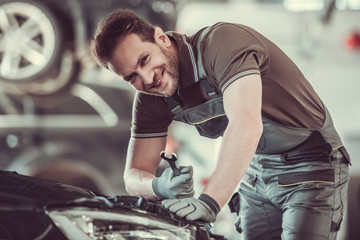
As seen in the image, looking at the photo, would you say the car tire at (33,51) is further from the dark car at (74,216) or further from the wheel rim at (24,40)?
the dark car at (74,216)

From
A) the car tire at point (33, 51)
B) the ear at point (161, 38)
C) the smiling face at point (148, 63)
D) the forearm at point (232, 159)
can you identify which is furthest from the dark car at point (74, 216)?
the car tire at point (33, 51)

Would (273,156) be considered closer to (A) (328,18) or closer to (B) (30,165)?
(B) (30,165)

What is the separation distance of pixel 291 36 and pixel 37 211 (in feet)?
19.8

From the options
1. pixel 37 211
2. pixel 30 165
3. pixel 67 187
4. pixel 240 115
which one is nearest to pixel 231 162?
pixel 240 115

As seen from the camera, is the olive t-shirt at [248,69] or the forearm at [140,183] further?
the forearm at [140,183]

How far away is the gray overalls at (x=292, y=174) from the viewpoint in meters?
2.02

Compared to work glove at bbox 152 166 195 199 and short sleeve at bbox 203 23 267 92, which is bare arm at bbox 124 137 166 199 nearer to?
work glove at bbox 152 166 195 199

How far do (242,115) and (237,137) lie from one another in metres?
0.07

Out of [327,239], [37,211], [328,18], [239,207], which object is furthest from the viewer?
[328,18]

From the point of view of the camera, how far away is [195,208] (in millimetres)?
1620

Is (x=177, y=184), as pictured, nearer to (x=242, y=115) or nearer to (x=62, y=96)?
(x=242, y=115)

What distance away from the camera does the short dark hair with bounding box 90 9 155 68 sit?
1931 mm

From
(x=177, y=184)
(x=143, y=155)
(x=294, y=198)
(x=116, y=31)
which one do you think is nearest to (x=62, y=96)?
(x=143, y=155)

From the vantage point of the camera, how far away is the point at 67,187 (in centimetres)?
164
